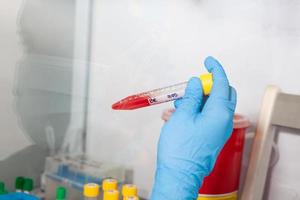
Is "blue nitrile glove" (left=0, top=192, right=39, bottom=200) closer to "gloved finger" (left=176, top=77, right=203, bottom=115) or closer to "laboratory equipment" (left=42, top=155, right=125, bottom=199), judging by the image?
"laboratory equipment" (left=42, top=155, right=125, bottom=199)

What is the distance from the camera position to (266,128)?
3.30ft

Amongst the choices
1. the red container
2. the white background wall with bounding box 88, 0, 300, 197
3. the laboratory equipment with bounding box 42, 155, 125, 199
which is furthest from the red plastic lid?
the laboratory equipment with bounding box 42, 155, 125, 199

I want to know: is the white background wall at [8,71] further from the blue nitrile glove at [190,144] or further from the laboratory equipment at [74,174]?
the blue nitrile glove at [190,144]

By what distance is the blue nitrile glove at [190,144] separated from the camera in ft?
2.42

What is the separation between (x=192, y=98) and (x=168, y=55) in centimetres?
48

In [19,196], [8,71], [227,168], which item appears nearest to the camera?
[227,168]

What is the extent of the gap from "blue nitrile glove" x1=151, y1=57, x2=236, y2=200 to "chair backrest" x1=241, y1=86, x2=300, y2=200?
28 centimetres

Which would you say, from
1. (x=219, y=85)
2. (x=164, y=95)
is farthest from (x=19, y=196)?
(x=219, y=85)

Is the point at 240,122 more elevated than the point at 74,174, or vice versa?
the point at 240,122

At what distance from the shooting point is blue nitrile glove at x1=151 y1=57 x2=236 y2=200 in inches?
29.1

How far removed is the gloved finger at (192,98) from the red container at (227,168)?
23 centimetres

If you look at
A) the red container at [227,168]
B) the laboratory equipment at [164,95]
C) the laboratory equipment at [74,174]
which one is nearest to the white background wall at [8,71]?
the laboratory equipment at [74,174]

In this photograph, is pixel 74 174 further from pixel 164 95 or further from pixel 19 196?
pixel 164 95

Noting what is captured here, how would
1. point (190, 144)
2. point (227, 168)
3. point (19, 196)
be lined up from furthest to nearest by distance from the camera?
point (19, 196), point (227, 168), point (190, 144)
